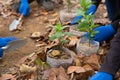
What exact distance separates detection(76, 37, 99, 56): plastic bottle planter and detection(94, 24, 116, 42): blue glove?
15 centimetres

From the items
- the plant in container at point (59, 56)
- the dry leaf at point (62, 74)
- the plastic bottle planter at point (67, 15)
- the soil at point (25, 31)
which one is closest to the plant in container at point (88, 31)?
the plant in container at point (59, 56)

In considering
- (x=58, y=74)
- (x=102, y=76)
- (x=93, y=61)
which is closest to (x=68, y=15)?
(x=93, y=61)

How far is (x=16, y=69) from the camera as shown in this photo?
2006 mm

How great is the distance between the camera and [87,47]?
6.47 ft

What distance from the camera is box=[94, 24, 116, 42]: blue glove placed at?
2182 mm

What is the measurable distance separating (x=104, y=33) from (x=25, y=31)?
856 millimetres

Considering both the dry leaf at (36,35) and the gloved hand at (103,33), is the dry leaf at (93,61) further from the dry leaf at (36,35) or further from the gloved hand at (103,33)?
the dry leaf at (36,35)

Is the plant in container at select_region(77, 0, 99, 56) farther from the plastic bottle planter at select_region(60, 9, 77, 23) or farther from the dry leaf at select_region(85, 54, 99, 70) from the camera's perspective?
the plastic bottle planter at select_region(60, 9, 77, 23)

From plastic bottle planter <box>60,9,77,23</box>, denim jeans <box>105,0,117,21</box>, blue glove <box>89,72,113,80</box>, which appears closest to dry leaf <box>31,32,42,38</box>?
plastic bottle planter <box>60,9,77,23</box>

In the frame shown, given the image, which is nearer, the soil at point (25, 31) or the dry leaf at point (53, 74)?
the dry leaf at point (53, 74)

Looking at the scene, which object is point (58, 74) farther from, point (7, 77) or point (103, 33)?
point (103, 33)

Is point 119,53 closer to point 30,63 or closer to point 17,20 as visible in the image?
point 30,63

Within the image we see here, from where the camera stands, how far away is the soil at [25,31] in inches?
83.4

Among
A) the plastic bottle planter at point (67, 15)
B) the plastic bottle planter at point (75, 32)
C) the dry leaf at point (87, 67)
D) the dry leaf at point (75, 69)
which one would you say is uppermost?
the plastic bottle planter at point (67, 15)
